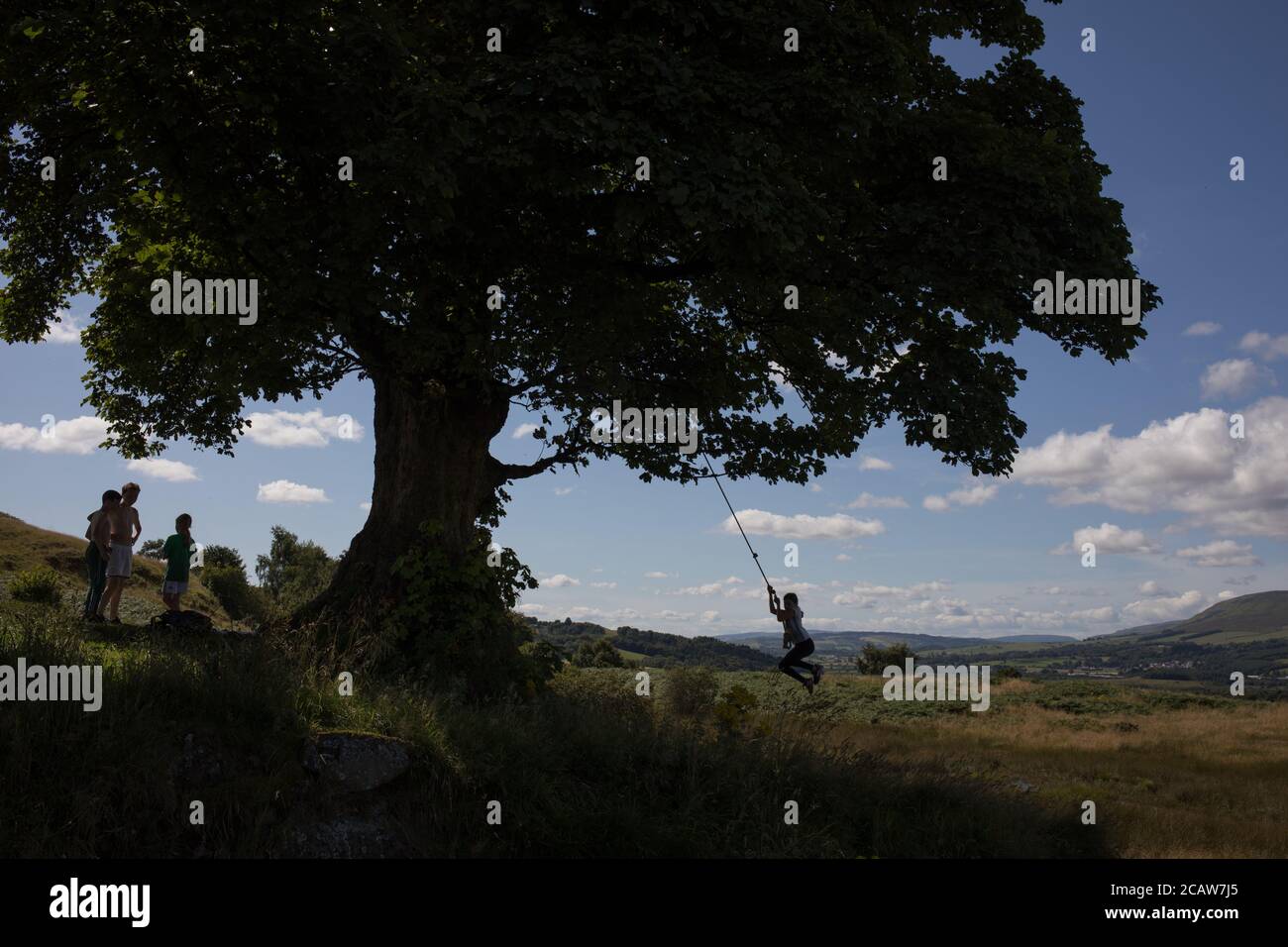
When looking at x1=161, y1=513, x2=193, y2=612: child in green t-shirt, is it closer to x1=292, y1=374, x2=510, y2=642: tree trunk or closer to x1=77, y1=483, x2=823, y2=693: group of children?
x1=77, y1=483, x2=823, y2=693: group of children

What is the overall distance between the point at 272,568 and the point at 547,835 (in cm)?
8192

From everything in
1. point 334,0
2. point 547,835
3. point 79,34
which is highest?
point 334,0

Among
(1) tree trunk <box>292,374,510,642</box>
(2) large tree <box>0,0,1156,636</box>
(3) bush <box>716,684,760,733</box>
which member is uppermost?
(2) large tree <box>0,0,1156,636</box>

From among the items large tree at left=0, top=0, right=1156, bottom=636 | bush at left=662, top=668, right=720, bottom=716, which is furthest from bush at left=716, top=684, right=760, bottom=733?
bush at left=662, top=668, right=720, bottom=716

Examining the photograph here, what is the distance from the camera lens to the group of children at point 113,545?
16828mm

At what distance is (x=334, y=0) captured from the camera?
13.8 metres

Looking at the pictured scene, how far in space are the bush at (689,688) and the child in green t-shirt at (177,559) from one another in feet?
38.6

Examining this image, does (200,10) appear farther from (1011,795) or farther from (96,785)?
(1011,795)

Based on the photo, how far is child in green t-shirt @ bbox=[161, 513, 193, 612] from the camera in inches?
686

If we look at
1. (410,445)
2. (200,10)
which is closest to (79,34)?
(200,10)

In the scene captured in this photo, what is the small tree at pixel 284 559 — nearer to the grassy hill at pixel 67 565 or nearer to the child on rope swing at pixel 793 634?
the grassy hill at pixel 67 565

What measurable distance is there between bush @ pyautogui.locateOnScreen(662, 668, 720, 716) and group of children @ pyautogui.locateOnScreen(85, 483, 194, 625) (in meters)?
12.2

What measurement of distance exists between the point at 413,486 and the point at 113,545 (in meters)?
5.90

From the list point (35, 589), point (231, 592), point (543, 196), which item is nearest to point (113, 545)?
point (35, 589)
